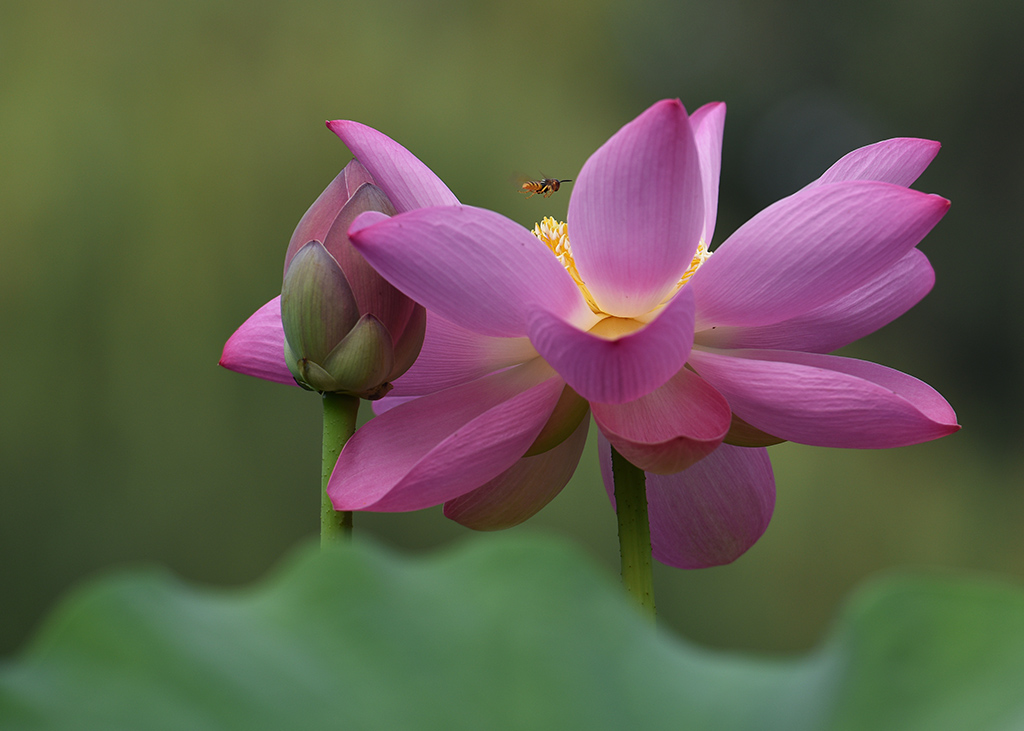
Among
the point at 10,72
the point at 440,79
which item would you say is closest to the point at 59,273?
the point at 10,72

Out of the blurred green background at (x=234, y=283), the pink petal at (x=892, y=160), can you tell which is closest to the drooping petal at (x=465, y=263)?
the pink petal at (x=892, y=160)

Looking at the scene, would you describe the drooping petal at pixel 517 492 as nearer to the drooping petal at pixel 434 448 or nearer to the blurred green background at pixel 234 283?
the drooping petal at pixel 434 448

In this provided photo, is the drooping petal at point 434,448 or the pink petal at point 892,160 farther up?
the pink petal at point 892,160

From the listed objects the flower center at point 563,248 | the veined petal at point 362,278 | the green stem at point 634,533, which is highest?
the veined petal at point 362,278

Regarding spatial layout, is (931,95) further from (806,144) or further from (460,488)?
(460,488)

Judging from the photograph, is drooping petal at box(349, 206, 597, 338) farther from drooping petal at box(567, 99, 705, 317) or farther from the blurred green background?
the blurred green background

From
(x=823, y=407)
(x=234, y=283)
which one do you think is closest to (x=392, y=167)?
(x=823, y=407)

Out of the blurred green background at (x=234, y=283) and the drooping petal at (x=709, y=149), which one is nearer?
the drooping petal at (x=709, y=149)
